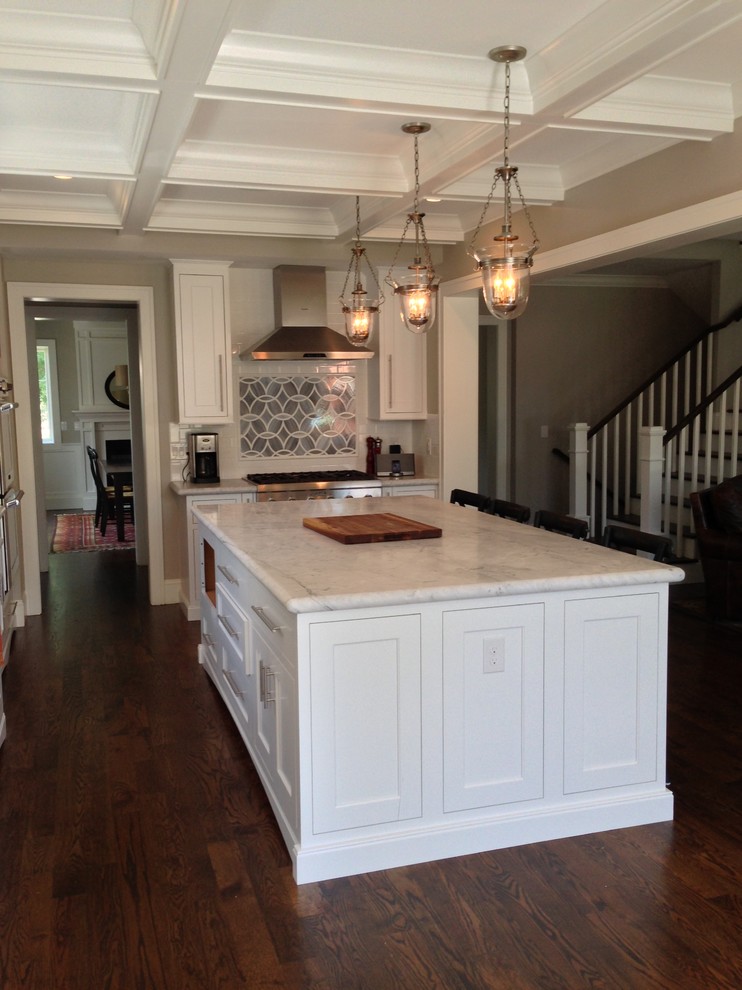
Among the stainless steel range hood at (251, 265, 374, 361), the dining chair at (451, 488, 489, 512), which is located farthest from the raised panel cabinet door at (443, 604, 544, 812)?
the stainless steel range hood at (251, 265, 374, 361)

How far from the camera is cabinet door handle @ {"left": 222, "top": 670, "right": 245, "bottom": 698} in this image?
12.1ft

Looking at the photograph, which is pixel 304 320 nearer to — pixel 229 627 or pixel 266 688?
pixel 229 627

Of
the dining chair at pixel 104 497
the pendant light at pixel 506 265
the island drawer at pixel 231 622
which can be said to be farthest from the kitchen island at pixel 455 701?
the dining chair at pixel 104 497

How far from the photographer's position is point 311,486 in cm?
602

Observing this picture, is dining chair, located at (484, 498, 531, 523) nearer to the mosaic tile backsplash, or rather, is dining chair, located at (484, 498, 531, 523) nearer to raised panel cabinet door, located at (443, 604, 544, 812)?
raised panel cabinet door, located at (443, 604, 544, 812)

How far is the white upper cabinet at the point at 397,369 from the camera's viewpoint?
6.48m

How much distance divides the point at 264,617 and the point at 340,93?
5.90ft

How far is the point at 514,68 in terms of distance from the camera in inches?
125

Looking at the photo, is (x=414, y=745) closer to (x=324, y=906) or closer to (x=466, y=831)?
(x=466, y=831)

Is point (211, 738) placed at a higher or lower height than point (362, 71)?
lower

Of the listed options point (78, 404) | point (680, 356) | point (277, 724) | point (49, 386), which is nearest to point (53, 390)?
point (49, 386)

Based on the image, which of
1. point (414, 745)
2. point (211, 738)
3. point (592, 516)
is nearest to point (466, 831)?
point (414, 745)

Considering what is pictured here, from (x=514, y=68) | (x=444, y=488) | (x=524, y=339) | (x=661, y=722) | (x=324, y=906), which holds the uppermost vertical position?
(x=514, y=68)

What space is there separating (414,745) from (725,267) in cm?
614
